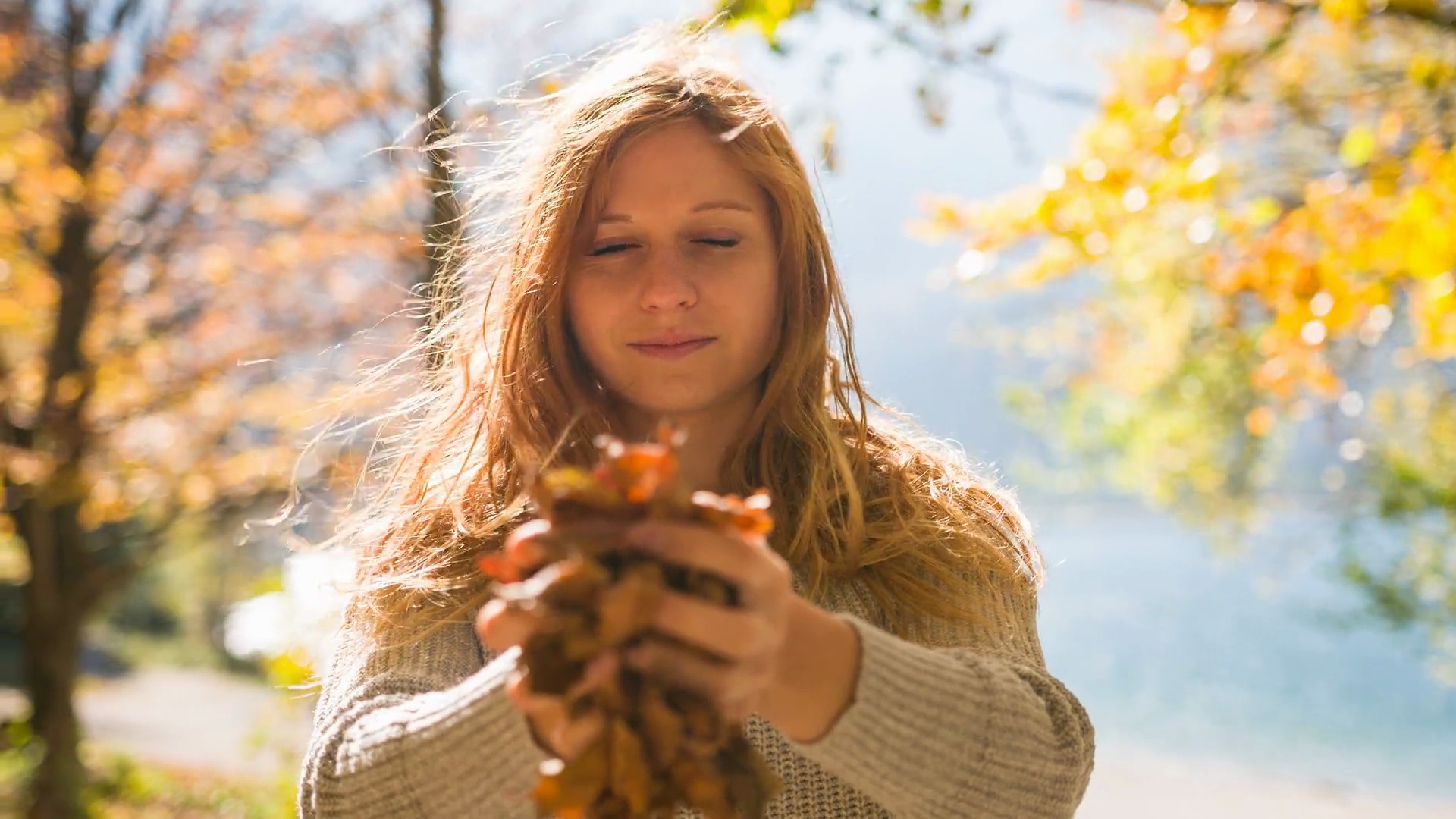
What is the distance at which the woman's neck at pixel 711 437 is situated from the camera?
157 centimetres

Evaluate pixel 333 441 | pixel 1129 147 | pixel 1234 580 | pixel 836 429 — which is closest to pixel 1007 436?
pixel 1234 580

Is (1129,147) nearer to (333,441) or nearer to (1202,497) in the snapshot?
(333,441)

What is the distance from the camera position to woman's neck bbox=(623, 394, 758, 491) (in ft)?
5.14

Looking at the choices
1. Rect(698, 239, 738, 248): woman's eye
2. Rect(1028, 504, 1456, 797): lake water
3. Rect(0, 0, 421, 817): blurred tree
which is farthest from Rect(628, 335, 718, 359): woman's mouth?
Rect(1028, 504, 1456, 797): lake water

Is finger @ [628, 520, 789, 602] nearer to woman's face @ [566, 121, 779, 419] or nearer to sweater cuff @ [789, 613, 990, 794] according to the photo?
sweater cuff @ [789, 613, 990, 794]

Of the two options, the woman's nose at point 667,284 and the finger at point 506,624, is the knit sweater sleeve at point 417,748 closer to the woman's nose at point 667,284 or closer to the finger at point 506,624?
the finger at point 506,624

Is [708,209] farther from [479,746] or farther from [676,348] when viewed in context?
[479,746]

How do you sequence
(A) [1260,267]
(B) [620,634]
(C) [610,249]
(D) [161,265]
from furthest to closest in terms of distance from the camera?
(D) [161,265] → (A) [1260,267] → (C) [610,249] → (B) [620,634]

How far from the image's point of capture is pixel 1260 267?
230 centimetres

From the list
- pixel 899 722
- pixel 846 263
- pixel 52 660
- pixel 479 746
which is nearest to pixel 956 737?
pixel 899 722

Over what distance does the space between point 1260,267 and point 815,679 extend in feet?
5.54

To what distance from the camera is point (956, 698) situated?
1.07 meters

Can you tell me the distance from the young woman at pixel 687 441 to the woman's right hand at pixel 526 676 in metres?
0.31

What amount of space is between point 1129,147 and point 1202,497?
5006mm
